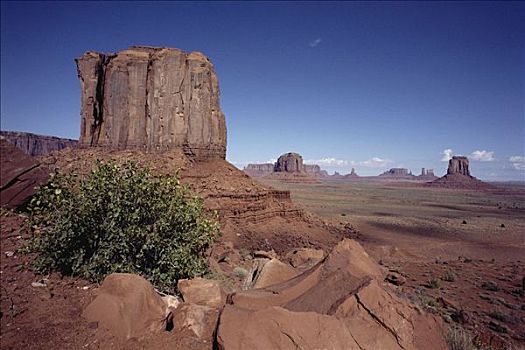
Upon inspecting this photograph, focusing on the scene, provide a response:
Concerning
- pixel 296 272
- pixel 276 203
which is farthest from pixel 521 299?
pixel 276 203

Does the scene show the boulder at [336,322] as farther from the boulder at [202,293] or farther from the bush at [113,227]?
the bush at [113,227]

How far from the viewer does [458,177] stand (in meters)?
152

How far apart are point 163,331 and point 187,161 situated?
27.2 meters

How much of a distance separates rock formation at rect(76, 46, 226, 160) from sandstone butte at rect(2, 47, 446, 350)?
10 cm

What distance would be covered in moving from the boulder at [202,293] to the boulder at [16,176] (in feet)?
14.4

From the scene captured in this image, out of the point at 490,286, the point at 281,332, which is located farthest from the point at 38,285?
the point at 490,286

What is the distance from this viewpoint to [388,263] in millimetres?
21922

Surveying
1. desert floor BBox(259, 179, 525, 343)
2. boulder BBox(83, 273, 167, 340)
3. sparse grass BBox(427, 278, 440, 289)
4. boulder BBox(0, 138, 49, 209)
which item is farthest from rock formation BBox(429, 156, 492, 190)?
boulder BBox(0, 138, 49, 209)

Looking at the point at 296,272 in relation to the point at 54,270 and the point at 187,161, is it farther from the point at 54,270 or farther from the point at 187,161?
the point at 187,161

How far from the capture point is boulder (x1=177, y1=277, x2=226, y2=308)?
680 cm

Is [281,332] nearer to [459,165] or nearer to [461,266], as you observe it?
[461,266]

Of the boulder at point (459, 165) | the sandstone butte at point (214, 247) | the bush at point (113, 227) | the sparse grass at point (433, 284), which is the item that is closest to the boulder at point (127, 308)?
the sandstone butte at point (214, 247)

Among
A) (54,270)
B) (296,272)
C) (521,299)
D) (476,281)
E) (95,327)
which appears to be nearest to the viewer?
(95,327)

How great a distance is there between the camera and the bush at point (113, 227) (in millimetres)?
7534
